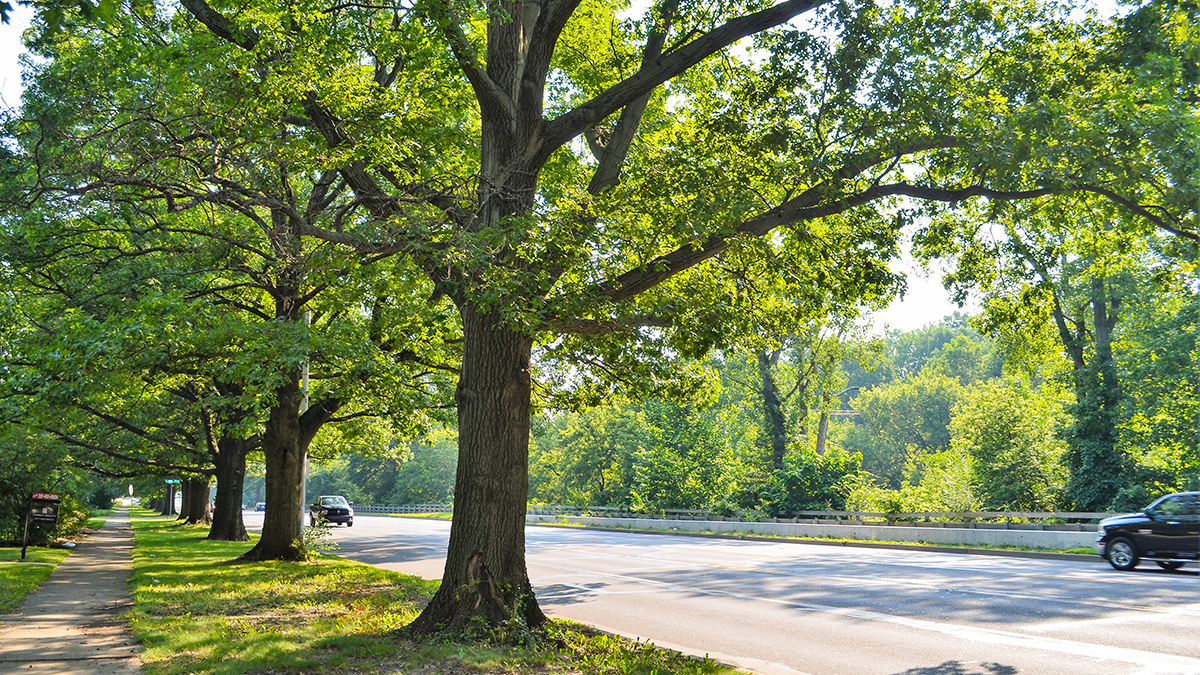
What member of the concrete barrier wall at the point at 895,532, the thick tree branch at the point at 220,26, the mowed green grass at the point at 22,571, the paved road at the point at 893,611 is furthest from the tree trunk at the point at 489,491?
the concrete barrier wall at the point at 895,532

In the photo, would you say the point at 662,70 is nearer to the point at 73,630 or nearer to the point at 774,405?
the point at 73,630

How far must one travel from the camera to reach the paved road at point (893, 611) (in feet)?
27.8

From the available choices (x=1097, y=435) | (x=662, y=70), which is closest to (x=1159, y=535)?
(x=1097, y=435)

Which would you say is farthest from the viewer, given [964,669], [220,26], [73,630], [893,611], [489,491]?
[893,611]

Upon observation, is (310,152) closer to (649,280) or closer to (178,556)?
(649,280)

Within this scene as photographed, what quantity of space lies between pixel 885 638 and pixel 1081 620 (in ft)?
8.79

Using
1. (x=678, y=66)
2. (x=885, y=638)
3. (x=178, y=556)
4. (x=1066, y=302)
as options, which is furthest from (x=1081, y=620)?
(x=1066, y=302)

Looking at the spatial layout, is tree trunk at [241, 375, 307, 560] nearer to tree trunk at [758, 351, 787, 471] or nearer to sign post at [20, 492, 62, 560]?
sign post at [20, 492, 62, 560]

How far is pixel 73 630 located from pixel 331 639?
3.74 m

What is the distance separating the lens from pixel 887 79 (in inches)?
363

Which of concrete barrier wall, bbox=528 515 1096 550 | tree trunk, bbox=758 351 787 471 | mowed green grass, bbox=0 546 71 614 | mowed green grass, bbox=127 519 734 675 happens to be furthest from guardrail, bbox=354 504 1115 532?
mowed green grass, bbox=0 546 71 614

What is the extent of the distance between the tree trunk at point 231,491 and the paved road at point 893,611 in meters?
10.7

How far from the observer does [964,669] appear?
794cm

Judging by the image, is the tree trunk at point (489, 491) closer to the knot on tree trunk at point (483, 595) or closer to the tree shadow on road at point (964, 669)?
the knot on tree trunk at point (483, 595)
